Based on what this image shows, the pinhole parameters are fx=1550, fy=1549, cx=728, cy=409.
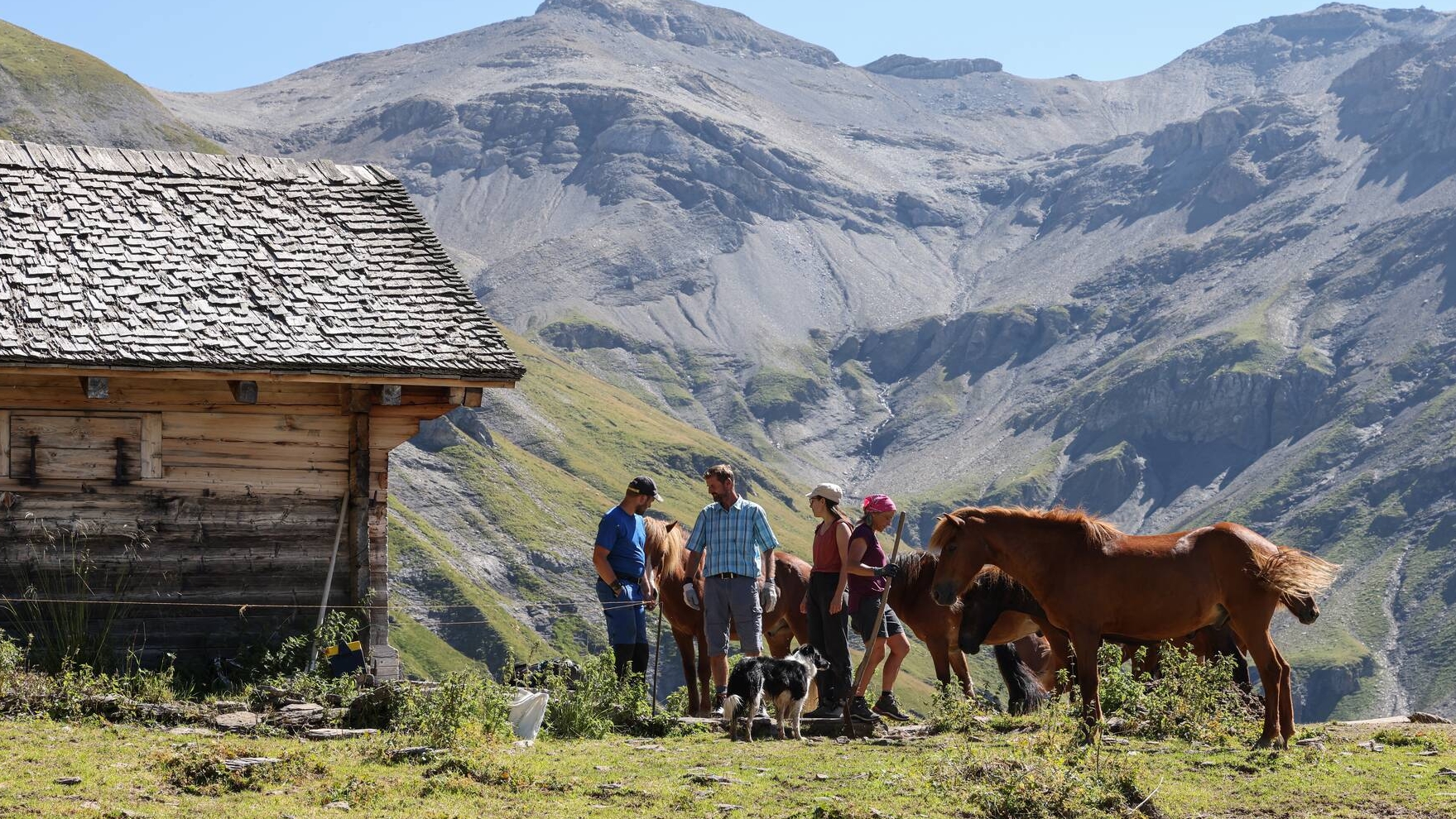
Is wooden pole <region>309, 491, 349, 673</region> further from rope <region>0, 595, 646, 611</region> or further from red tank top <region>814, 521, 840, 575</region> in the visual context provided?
red tank top <region>814, 521, 840, 575</region>

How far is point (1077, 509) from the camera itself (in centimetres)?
1285

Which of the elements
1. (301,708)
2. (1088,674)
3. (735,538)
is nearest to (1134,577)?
(1088,674)

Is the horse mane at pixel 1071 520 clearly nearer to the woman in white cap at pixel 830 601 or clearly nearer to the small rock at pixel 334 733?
the woman in white cap at pixel 830 601

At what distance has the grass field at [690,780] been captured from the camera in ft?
31.1

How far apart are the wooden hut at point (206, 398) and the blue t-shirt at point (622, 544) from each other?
1672 millimetres

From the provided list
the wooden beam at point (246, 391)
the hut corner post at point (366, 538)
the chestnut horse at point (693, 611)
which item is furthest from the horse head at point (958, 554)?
the wooden beam at point (246, 391)

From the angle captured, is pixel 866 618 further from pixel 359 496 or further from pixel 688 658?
pixel 359 496

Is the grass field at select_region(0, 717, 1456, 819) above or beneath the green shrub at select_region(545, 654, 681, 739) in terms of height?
above

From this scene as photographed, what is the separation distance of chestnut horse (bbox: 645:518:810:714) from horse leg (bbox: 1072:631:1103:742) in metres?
4.01

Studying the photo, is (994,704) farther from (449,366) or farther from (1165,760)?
(449,366)

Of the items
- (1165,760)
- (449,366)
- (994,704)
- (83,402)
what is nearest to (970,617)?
(994,704)

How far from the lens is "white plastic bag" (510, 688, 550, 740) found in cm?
1266

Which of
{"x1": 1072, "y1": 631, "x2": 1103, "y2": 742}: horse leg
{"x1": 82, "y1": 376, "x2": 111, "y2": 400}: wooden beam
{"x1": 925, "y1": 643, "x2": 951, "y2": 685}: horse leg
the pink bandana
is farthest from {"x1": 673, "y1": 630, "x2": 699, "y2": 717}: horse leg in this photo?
{"x1": 82, "y1": 376, "x2": 111, "y2": 400}: wooden beam

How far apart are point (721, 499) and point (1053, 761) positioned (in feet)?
17.2
